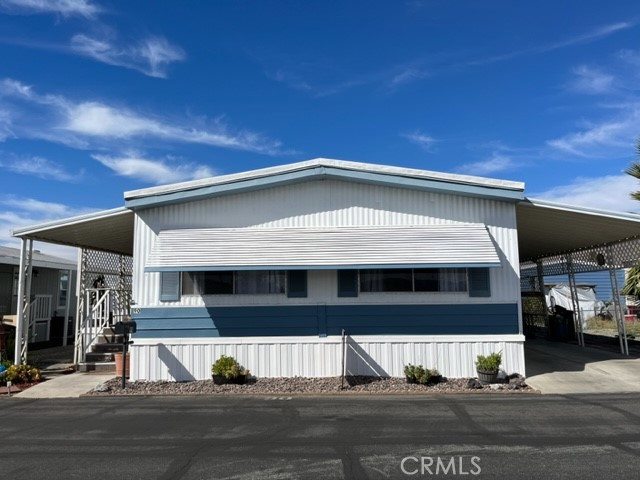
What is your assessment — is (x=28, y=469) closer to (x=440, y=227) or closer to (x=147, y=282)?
(x=147, y=282)

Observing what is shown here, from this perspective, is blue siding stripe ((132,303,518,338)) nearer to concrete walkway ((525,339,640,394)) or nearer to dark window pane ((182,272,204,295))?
dark window pane ((182,272,204,295))

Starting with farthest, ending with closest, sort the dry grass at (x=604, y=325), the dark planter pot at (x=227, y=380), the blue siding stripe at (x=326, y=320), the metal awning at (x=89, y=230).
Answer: the dry grass at (x=604, y=325), the metal awning at (x=89, y=230), the blue siding stripe at (x=326, y=320), the dark planter pot at (x=227, y=380)

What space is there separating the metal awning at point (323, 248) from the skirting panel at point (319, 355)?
1556 mm

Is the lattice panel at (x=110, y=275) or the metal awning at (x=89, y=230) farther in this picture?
the lattice panel at (x=110, y=275)

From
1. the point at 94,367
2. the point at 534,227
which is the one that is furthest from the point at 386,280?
the point at 94,367

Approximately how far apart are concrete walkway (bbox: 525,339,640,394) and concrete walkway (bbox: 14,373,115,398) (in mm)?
8425

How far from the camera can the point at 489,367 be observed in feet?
32.5

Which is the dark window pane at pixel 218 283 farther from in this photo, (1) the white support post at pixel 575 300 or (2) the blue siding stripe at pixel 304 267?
(1) the white support post at pixel 575 300

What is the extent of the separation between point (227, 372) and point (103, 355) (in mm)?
4080

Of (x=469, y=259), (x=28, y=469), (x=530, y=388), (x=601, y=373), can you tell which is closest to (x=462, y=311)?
(x=469, y=259)

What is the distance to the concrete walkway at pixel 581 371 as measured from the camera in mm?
9742

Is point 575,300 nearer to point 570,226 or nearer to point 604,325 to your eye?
point 570,226

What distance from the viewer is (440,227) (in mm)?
10508

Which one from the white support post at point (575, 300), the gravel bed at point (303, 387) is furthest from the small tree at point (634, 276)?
the gravel bed at point (303, 387)
